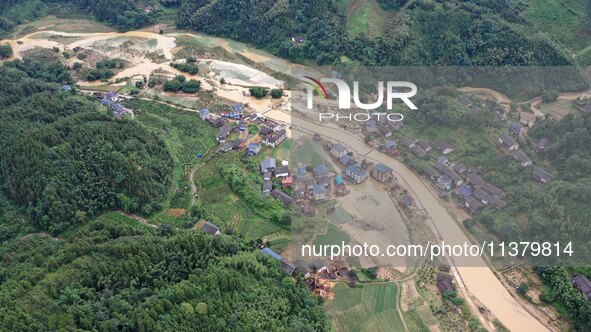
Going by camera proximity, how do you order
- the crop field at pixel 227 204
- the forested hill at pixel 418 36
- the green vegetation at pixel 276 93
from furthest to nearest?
the green vegetation at pixel 276 93 → the forested hill at pixel 418 36 → the crop field at pixel 227 204

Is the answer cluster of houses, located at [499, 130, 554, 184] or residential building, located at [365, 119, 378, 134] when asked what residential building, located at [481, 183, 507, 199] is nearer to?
cluster of houses, located at [499, 130, 554, 184]

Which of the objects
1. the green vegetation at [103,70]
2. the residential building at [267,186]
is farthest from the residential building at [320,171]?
the green vegetation at [103,70]

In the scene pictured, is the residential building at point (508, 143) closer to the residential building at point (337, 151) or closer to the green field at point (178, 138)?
the residential building at point (337, 151)

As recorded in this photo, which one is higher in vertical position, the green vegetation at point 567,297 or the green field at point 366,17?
the green field at point 366,17

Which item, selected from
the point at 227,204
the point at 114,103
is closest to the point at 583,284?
the point at 227,204

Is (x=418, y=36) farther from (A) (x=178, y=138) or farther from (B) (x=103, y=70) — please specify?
(B) (x=103, y=70)

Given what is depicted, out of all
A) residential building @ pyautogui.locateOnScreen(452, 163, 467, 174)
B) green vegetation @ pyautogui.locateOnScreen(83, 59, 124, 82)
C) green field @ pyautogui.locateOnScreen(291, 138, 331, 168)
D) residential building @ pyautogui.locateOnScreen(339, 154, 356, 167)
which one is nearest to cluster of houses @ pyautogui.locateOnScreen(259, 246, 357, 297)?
green field @ pyautogui.locateOnScreen(291, 138, 331, 168)

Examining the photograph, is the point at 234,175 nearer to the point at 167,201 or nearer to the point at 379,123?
the point at 167,201
